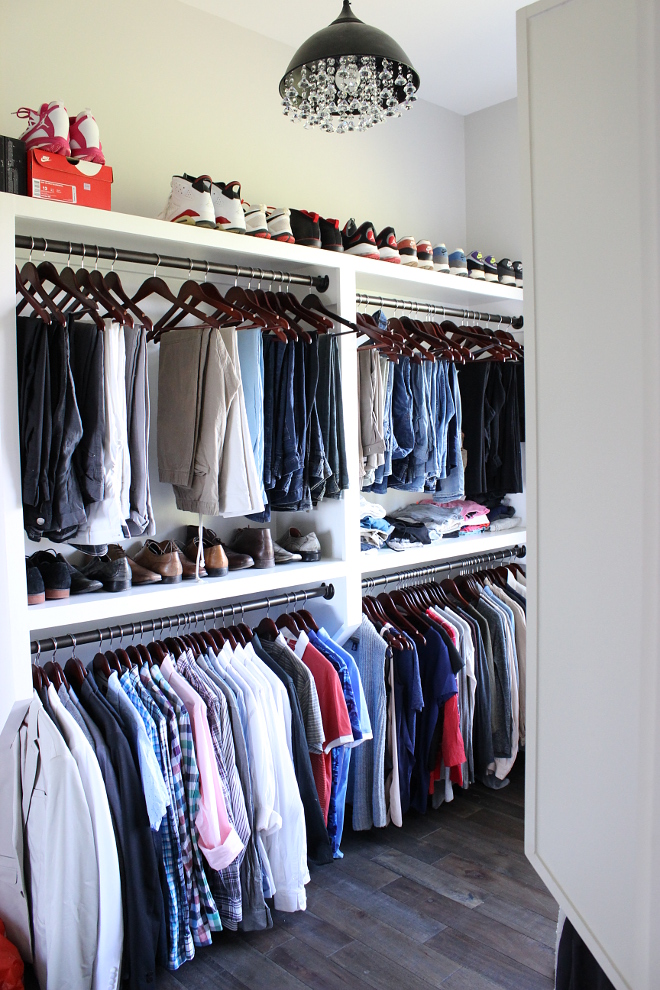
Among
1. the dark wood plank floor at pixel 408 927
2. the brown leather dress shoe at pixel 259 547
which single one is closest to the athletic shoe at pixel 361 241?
the brown leather dress shoe at pixel 259 547

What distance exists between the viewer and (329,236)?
282 cm

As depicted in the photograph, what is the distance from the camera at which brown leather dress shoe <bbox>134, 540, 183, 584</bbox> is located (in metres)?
2.43

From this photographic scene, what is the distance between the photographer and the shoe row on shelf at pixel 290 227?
95.0 inches

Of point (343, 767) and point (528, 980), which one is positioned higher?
point (343, 767)

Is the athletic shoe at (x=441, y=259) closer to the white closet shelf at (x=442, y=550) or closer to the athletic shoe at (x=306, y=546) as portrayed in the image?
the white closet shelf at (x=442, y=550)

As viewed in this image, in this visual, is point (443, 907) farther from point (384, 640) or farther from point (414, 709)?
point (384, 640)

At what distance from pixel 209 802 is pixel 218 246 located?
5.66 feet

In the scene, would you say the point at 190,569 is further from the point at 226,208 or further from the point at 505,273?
the point at 505,273

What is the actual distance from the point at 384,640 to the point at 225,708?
0.83m

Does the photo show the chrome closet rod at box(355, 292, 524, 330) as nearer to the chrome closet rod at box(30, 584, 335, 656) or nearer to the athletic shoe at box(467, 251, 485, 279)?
the athletic shoe at box(467, 251, 485, 279)

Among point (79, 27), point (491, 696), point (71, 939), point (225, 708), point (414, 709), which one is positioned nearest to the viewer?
point (71, 939)

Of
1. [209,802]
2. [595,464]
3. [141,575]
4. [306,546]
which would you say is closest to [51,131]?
[141,575]

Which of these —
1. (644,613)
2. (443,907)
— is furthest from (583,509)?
(443,907)

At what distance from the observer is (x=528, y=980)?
2.05 metres
